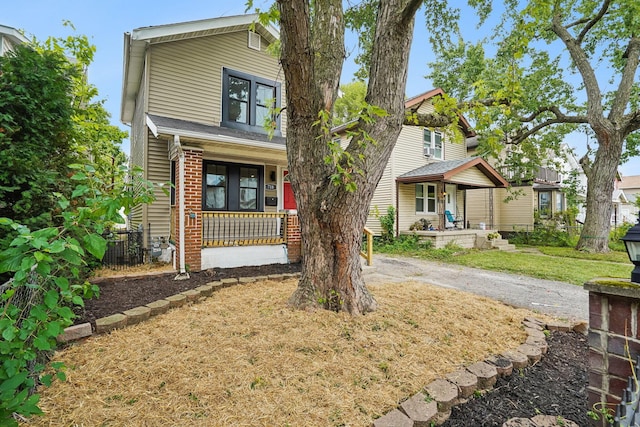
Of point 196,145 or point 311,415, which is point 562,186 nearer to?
point 196,145

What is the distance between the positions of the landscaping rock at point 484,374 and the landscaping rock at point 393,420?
3.03 feet

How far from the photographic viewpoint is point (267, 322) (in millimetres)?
3412

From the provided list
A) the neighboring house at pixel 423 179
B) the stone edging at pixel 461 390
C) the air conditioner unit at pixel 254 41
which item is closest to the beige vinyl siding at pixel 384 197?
the neighboring house at pixel 423 179

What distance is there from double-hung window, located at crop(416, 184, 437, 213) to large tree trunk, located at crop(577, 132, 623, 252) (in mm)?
5851

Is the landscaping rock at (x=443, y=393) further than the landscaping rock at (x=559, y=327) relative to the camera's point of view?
No

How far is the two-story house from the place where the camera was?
1348cm

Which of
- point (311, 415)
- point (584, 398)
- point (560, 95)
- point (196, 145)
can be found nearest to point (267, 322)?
point (311, 415)

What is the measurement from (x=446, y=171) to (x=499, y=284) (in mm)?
6947

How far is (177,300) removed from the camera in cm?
446

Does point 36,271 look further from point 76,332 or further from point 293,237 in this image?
point 293,237

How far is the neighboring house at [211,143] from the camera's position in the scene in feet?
21.8

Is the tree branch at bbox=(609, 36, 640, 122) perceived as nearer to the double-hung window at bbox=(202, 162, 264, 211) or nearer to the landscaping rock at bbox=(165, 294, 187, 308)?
the double-hung window at bbox=(202, 162, 264, 211)

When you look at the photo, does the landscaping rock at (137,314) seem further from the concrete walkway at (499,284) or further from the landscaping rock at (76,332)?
the concrete walkway at (499,284)

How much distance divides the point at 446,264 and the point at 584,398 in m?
7.25
